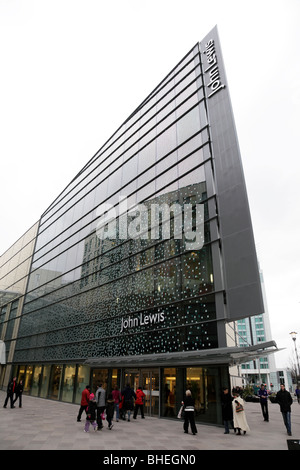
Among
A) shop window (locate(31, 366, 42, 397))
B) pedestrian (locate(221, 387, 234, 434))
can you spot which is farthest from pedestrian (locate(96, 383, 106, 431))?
shop window (locate(31, 366, 42, 397))

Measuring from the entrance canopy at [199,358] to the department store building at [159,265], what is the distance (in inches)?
3.1

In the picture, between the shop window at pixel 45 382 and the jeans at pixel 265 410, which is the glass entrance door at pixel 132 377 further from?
the shop window at pixel 45 382

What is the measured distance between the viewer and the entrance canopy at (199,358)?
10.8 m

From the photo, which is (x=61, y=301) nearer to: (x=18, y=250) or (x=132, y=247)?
(x=132, y=247)

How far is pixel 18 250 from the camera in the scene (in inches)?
1797

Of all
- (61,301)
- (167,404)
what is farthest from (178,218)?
(61,301)

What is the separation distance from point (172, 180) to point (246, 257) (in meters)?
8.31

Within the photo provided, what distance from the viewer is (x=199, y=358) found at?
1259 centimetres

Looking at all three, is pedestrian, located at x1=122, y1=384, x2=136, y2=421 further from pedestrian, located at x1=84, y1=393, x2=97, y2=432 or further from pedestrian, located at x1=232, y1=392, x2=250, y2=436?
pedestrian, located at x1=232, y1=392, x2=250, y2=436

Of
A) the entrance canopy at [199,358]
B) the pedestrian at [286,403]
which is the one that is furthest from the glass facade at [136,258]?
the pedestrian at [286,403]

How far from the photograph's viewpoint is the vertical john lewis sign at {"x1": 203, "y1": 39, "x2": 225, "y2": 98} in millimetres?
17703

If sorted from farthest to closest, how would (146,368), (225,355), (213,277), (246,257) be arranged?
(146,368), (213,277), (246,257), (225,355)

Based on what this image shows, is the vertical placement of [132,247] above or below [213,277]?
above

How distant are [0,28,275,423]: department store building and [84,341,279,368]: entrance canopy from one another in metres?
0.08
